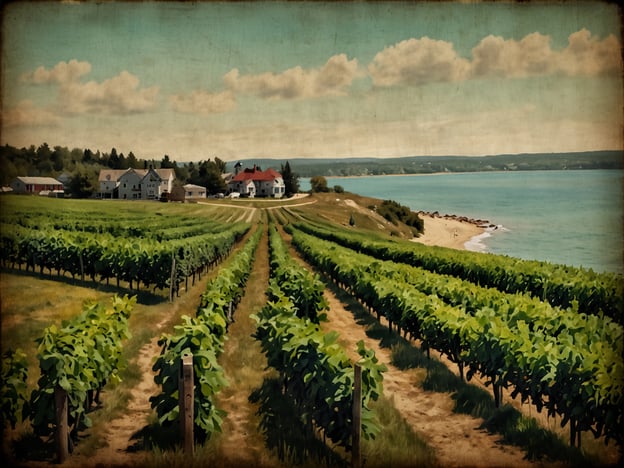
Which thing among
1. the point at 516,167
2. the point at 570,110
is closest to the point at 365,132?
the point at 516,167

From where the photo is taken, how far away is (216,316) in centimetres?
852

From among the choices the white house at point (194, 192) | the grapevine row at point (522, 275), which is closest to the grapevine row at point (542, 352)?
the grapevine row at point (522, 275)

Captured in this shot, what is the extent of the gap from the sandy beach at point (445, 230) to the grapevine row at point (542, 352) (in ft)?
9.81

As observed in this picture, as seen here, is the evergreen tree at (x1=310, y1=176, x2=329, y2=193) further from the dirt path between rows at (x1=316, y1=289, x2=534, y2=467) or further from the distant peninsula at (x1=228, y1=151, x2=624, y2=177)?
the dirt path between rows at (x1=316, y1=289, x2=534, y2=467)

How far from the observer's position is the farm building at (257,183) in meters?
9.76

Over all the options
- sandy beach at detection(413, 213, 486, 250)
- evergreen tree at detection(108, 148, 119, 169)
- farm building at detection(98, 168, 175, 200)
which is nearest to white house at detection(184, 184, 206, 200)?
farm building at detection(98, 168, 175, 200)

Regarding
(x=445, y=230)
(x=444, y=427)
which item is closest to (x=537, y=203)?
(x=444, y=427)

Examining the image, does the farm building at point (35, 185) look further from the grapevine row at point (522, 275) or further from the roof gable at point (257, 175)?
the grapevine row at point (522, 275)

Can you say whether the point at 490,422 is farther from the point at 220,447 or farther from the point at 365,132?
the point at 365,132

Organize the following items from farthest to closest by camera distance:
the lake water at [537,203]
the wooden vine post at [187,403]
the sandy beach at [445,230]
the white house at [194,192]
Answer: the sandy beach at [445,230] < the white house at [194,192] < the lake water at [537,203] < the wooden vine post at [187,403]

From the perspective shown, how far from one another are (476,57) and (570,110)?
2018 mm

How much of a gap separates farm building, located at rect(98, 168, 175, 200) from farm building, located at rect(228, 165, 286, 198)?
1424 millimetres

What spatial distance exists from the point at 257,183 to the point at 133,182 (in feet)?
9.08

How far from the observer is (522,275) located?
16969 mm
